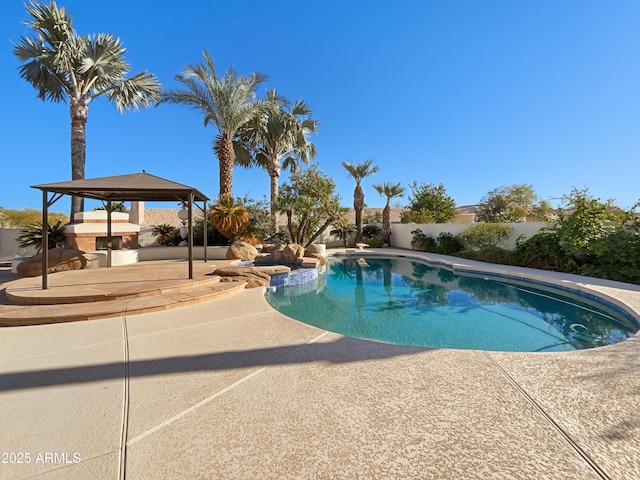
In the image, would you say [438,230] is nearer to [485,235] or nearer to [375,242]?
[485,235]

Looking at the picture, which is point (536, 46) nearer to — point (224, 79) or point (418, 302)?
point (418, 302)

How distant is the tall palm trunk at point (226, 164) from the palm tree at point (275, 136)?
2.58m

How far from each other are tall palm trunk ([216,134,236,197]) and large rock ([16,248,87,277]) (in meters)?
6.53

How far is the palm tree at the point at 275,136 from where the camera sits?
16373 millimetres

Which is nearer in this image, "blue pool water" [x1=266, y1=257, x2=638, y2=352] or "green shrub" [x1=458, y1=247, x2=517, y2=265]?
"blue pool water" [x1=266, y1=257, x2=638, y2=352]

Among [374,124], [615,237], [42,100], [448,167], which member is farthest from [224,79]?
[448,167]

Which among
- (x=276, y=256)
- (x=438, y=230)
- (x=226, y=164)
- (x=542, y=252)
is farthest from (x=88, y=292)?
(x=438, y=230)

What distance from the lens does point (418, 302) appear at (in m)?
7.35

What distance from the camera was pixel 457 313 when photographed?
20.7 ft

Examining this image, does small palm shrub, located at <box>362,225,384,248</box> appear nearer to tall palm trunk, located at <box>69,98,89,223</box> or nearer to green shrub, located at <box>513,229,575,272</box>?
green shrub, located at <box>513,229,575,272</box>

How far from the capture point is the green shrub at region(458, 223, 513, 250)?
515 inches

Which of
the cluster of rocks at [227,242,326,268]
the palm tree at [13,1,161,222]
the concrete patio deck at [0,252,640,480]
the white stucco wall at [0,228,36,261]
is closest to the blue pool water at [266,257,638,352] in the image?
the concrete patio deck at [0,252,640,480]

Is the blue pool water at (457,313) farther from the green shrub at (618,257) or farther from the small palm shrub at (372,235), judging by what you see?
the small palm shrub at (372,235)

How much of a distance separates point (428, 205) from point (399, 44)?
42.2ft
